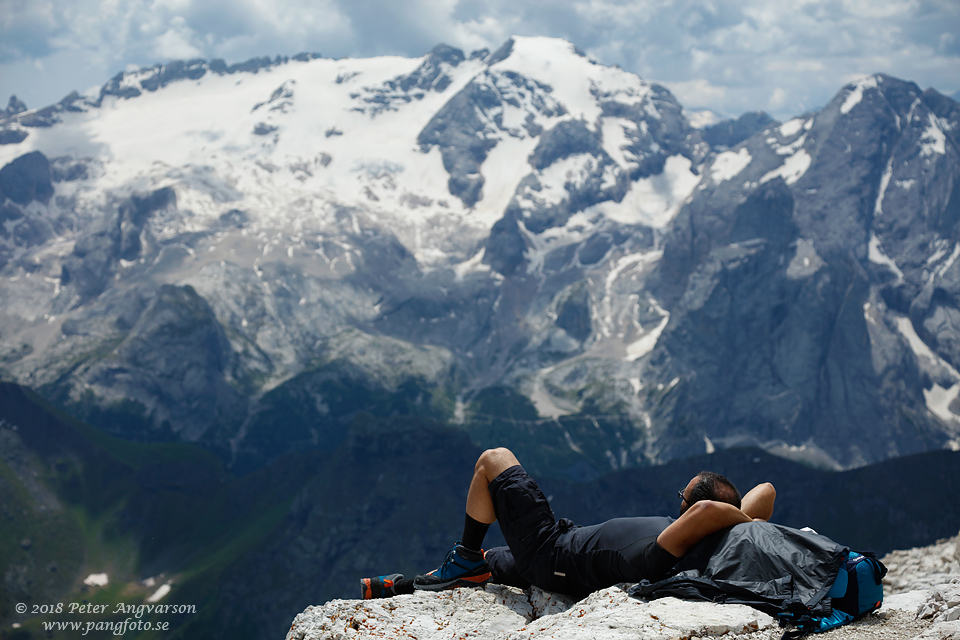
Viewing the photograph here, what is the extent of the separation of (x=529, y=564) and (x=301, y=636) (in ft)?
18.2

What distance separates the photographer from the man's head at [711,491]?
1731 centimetres

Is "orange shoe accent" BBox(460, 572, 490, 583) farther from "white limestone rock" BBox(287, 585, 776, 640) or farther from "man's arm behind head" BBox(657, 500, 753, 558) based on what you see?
"man's arm behind head" BBox(657, 500, 753, 558)

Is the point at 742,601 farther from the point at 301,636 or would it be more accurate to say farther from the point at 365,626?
the point at 301,636

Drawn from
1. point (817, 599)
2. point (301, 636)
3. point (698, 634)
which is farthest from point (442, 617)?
point (817, 599)

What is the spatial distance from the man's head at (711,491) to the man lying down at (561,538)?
0.07 feet

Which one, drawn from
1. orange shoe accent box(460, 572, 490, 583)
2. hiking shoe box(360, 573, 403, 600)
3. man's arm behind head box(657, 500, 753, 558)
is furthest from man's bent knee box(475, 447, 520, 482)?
man's arm behind head box(657, 500, 753, 558)

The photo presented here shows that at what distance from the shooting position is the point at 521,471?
18.8 m

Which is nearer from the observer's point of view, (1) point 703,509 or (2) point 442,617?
(1) point 703,509

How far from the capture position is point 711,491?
17422 mm

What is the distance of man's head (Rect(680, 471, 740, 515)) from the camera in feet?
56.8

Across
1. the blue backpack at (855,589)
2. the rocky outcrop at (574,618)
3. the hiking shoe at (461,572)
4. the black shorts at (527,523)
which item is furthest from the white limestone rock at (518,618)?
the blue backpack at (855,589)

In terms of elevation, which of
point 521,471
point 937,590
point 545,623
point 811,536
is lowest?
point 937,590

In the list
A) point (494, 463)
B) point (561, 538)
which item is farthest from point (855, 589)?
point (494, 463)

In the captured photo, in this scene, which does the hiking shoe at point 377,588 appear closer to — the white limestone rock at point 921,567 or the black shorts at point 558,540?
the black shorts at point 558,540
